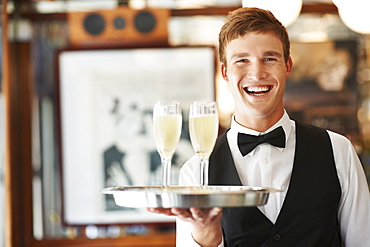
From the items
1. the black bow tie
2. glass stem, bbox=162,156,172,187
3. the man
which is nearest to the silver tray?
glass stem, bbox=162,156,172,187

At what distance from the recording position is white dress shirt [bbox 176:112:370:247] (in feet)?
7.23

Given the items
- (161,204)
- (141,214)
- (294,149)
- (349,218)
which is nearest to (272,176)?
(294,149)

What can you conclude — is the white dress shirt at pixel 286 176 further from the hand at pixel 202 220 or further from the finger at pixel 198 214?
the finger at pixel 198 214

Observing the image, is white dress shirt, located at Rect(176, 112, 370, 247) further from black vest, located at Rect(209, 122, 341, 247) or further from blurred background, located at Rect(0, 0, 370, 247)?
blurred background, located at Rect(0, 0, 370, 247)

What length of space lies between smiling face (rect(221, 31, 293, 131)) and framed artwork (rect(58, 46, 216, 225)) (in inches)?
120

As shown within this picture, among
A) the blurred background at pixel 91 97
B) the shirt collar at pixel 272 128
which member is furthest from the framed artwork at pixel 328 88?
the shirt collar at pixel 272 128

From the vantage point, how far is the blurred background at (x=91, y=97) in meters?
5.21

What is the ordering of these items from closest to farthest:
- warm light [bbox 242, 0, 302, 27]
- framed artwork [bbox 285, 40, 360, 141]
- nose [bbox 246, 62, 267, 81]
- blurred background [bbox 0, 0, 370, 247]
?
nose [bbox 246, 62, 267, 81], warm light [bbox 242, 0, 302, 27], blurred background [bbox 0, 0, 370, 247], framed artwork [bbox 285, 40, 360, 141]

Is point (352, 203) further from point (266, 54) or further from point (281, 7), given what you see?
point (281, 7)

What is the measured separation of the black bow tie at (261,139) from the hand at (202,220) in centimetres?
39

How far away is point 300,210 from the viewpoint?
2162 mm

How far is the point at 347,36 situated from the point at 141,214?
2240 mm

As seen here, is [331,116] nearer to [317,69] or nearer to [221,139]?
[317,69]

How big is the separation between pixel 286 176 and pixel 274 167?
0.05 metres
